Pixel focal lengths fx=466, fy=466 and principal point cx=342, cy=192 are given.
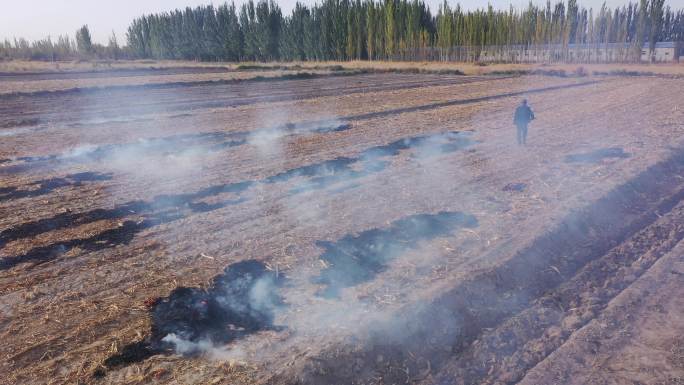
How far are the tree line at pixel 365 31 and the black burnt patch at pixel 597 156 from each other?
53980mm

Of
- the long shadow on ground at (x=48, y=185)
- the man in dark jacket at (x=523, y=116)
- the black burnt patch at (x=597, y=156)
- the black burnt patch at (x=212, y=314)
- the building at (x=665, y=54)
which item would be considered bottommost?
the black burnt patch at (x=212, y=314)

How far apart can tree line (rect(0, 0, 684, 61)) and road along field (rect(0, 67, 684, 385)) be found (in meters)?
55.1

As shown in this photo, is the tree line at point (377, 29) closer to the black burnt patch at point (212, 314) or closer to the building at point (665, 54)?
the building at point (665, 54)

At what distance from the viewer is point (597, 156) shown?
11.5m

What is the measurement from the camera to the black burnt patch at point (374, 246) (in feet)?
19.9

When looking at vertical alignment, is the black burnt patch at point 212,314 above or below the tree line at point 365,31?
below

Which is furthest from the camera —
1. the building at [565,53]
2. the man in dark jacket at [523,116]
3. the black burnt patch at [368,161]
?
the building at [565,53]

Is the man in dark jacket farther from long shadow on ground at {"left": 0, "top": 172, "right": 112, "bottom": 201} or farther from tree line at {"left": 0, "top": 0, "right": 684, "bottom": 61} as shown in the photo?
tree line at {"left": 0, "top": 0, "right": 684, "bottom": 61}

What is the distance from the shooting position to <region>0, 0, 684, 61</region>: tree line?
204ft

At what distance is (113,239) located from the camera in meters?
7.32

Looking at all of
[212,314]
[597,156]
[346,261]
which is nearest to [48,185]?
[212,314]

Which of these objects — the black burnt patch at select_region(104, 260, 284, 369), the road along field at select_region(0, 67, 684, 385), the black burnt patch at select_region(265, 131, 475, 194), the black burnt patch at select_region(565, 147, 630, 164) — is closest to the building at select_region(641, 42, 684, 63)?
the road along field at select_region(0, 67, 684, 385)

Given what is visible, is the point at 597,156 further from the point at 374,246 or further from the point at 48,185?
the point at 48,185

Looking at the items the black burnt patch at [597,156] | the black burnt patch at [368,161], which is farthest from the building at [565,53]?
the black burnt patch at [368,161]
